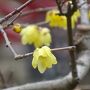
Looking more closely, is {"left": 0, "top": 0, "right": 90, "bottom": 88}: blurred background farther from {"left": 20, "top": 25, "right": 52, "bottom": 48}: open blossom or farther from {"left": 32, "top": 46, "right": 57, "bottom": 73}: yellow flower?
{"left": 32, "top": 46, "right": 57, "bottom": 73}: yellow flower

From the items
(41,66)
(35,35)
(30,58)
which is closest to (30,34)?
(35,35)

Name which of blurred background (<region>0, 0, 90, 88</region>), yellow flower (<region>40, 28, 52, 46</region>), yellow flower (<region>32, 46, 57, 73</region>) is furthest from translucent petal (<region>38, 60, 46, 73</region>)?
blurred background (<region>0, 0, 90, 88</region>)

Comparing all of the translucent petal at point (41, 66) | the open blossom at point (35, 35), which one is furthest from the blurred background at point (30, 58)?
the translucent petal at point (41, 66)

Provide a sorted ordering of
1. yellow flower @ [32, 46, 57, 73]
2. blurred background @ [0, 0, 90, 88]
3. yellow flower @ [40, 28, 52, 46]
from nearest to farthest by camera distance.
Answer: yellow flower @ [32, 46, 57, 73] → yellow flower @ [40, 28, 52, 46] → blurred background @ [0, 0, 90, 88]

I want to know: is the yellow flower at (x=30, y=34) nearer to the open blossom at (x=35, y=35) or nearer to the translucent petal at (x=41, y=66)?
the open blossom at (x=35, y=35)

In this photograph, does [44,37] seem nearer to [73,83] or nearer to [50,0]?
[73,83]

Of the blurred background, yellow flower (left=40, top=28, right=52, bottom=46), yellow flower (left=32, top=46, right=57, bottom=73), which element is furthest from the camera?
the blurred background
